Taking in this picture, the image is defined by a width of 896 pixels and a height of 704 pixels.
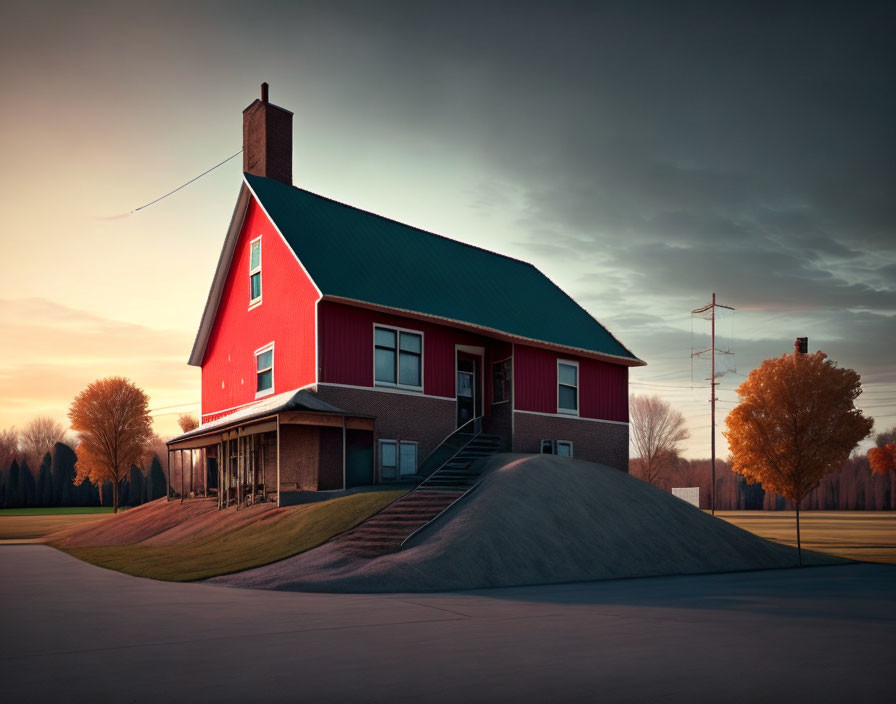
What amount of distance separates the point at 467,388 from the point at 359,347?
592cm

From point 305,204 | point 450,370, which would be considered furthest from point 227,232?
point 450,370

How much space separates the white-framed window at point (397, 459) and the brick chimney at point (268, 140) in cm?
1178

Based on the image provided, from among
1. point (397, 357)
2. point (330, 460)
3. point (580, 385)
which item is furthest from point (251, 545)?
point (580, 385)

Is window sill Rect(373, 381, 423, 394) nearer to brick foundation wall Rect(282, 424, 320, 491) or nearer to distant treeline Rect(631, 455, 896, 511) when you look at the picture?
brick foundation wall Rect(282, 424, 320, 491)

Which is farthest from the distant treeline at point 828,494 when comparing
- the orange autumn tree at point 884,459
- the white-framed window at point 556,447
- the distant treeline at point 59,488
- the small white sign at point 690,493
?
the white-framed window at point 556,447

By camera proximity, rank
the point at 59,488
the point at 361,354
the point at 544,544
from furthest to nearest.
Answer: the point at 59,488 → the point at 361,354 → the point at 544,544

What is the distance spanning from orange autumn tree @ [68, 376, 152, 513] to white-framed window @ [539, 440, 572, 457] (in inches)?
1574

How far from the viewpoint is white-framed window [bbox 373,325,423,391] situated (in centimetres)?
2736

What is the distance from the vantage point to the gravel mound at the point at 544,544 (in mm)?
16859

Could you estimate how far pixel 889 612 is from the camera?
1324 cm

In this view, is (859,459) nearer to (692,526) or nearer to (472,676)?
(692,526)

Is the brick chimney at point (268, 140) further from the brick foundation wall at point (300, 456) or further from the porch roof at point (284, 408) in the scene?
the brick foundation wall at point (300, 456)

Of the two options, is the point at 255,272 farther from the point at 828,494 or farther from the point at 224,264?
the point at 828,494

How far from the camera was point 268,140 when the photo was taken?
103ft
